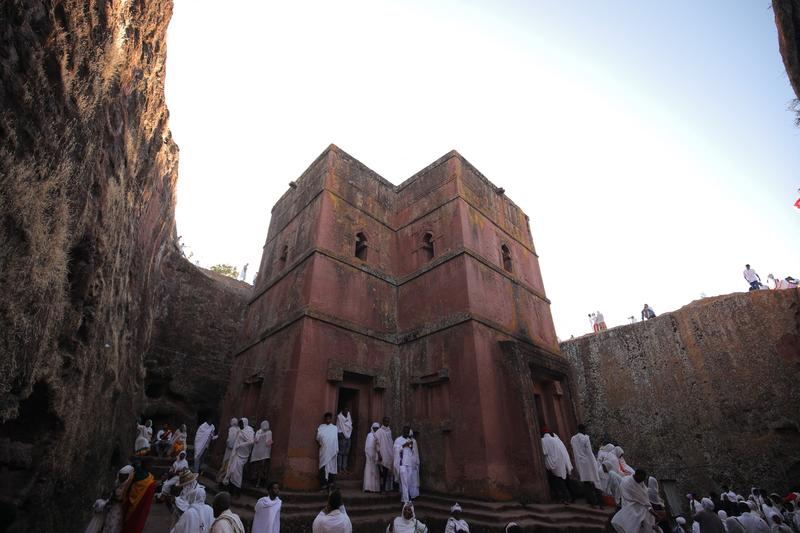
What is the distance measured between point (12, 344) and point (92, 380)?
290 centimetres

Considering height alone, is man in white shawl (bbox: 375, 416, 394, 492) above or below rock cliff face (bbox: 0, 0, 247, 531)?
below

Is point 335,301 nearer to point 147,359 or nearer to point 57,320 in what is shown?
point 57,320

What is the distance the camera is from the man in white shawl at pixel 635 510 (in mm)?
5234

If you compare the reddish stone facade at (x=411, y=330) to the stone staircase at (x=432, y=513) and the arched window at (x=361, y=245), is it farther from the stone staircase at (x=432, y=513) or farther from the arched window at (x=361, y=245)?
the stone staircase at (x=432, y=513)

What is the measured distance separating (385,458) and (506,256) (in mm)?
7106

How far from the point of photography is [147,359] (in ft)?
44.7

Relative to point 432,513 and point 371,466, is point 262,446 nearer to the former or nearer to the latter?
point 371,466

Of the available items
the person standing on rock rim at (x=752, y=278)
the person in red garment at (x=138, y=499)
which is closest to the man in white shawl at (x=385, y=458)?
the person in red garment at (x=138, y=499)

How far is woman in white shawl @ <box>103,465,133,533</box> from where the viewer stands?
399cm

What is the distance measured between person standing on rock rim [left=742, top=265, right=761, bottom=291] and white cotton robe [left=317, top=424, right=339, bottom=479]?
666 inches

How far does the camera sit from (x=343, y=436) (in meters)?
8.19

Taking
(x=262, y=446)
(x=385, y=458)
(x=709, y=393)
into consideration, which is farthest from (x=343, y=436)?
(x=709, y=393)

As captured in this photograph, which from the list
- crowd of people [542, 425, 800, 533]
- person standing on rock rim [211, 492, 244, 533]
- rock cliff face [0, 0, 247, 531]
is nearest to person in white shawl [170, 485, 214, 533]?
person standing on rock rim [211, 492, 244, 533]

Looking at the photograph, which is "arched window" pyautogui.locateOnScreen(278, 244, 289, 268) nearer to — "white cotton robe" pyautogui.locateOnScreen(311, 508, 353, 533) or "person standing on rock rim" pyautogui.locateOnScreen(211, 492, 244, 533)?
"white cotton robe" pyautogui.locateOnScreen(311, 508, 353, 533)
